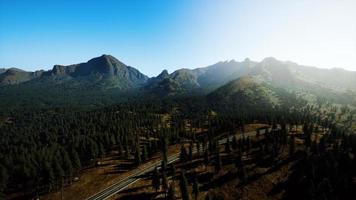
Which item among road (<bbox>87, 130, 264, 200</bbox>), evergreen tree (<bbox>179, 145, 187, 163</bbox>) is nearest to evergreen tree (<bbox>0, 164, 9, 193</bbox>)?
road (<bbox>87, 130, 264, 200</bbox>)

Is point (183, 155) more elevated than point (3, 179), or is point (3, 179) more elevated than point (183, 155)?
point (183, 155)

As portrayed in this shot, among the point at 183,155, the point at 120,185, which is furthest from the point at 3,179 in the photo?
the point at 183,155

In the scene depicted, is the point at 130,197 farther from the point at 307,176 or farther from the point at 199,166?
the point at 307,176

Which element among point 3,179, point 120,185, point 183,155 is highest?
point 183,155

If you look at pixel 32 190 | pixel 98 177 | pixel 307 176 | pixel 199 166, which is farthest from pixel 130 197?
pixel 307 176

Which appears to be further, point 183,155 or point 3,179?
point 183,155

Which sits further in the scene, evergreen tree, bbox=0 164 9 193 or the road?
evergreen tree, bbox=0 164 9 193

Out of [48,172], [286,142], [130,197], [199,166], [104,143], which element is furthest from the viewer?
[104,143]

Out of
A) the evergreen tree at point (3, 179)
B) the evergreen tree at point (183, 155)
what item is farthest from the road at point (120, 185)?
the evergreen tree at point (3, 179)

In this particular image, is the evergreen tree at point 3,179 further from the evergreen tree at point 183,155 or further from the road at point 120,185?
the evergreen tree at point 183,155

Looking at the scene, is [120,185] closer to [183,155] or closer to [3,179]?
[183,155]

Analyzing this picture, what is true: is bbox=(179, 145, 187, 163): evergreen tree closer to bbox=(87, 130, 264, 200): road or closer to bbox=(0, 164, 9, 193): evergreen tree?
bbox=(87, 130, 264, 200): road
